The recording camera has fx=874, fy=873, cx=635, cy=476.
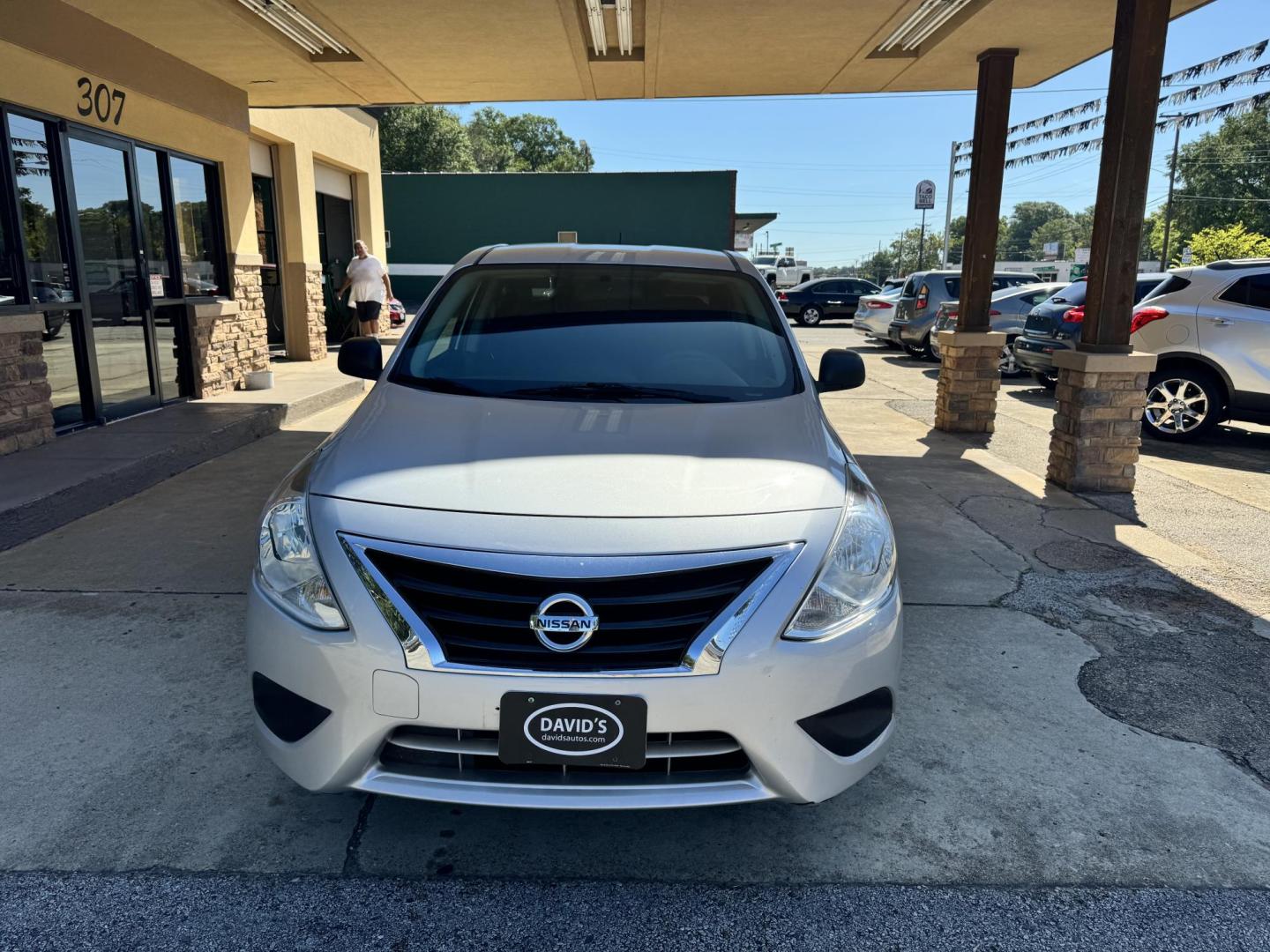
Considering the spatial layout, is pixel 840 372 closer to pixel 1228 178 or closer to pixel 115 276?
pixel 115 276

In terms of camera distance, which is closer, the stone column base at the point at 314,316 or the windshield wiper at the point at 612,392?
the windshield wiper at the point at 612,392

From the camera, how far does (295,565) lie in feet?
7.48

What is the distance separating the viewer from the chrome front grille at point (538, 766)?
2078 mm

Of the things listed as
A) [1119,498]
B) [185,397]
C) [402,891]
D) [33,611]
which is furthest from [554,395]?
[185,397]

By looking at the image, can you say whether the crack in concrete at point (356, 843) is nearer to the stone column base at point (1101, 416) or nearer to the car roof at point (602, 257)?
the car roof at point (602, 257)

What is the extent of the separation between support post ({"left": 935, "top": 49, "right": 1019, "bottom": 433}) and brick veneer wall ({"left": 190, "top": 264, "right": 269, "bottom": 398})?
744cm

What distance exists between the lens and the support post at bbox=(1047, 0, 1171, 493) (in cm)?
569

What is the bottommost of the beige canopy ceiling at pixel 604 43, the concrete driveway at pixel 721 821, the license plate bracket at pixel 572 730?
the concrete driveway at pixel 721 821

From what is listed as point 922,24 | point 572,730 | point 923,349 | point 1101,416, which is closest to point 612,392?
point 572,730

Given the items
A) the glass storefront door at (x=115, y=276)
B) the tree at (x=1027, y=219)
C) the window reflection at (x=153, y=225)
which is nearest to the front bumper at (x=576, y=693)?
the glass storefront door at (x=115, y=276)

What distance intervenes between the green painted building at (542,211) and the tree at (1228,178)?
208 ft

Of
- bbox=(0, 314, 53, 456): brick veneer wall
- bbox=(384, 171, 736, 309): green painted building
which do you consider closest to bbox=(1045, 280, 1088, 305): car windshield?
bbox=(0, 314, 53, 456): brick veneer wall

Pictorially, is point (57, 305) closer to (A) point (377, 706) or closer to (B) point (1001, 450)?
(A) point (377, 706)

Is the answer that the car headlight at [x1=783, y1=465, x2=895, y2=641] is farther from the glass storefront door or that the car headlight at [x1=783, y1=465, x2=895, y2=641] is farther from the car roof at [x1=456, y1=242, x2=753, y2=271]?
the glass storefront door
